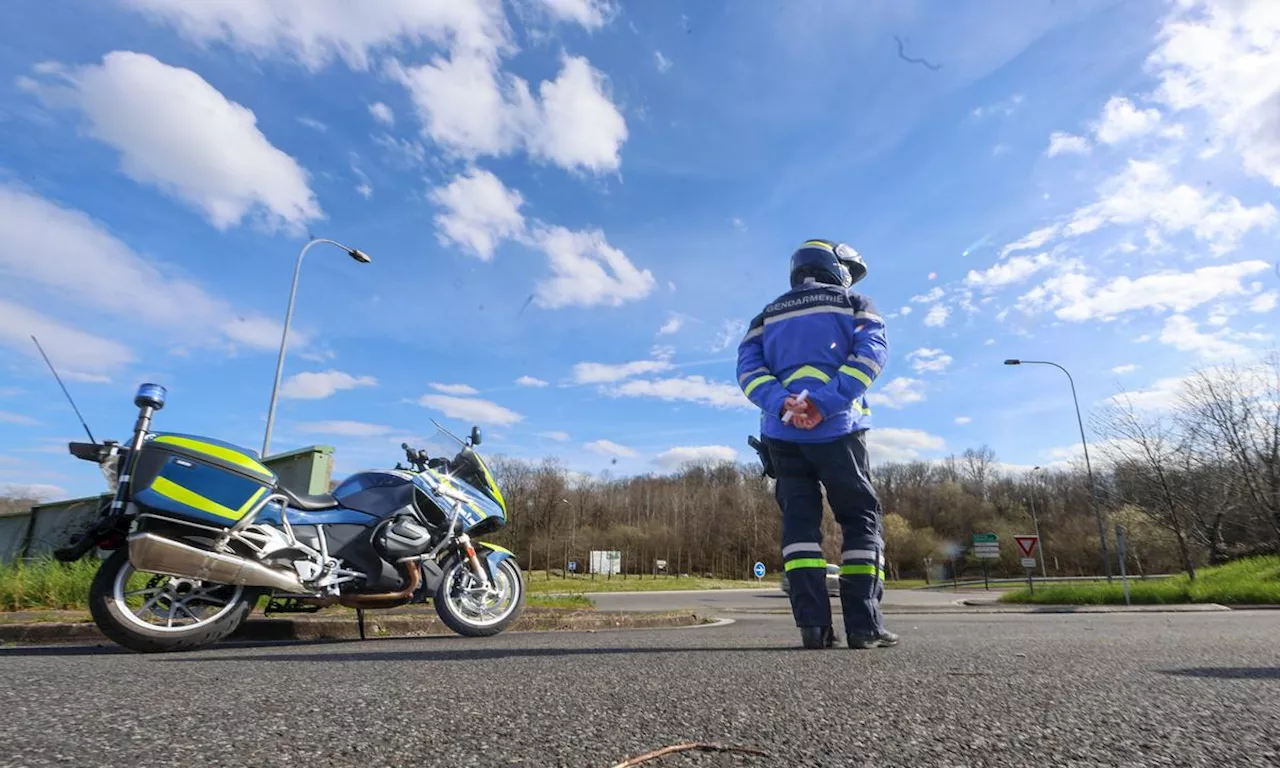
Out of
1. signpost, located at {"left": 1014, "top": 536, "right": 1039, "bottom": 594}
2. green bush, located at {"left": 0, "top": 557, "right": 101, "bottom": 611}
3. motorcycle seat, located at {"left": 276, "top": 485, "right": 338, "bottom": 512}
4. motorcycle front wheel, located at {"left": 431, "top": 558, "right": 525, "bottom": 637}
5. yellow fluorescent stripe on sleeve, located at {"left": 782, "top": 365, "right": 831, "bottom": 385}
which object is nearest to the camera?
yellow fluorescent stripe on sleeve, located at {"left": 782, "top": 365, "right": 831, "bottom": 385}

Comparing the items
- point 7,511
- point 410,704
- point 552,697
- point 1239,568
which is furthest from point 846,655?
point 1239,568

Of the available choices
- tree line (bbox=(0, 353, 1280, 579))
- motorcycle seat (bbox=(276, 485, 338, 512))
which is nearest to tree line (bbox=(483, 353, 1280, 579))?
tree line (bbox=(0, 353, 1280, 579))

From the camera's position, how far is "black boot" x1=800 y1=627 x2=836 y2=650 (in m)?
3.16

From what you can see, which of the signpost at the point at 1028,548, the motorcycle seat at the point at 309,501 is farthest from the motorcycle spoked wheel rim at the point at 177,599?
the signpost at the point at 1028,548

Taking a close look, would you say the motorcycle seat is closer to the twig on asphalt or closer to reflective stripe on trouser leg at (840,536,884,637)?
reflective stripe on trouser leg at (840,536,884,637)

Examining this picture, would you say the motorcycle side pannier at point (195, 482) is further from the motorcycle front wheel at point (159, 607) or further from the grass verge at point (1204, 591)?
the grass verge at point (1204, 591)

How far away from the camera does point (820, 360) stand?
3.57 m

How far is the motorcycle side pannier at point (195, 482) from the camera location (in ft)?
10.5

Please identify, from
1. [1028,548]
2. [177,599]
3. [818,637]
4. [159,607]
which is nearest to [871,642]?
[818,637]

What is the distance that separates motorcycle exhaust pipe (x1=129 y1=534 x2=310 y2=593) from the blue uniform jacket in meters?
2.86

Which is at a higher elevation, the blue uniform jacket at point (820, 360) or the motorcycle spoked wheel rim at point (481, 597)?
the blue uniform jacket at point (820, 360)

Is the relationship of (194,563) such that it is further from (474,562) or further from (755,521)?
(755,521)

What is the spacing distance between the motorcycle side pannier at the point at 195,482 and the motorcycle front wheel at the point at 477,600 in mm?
1459

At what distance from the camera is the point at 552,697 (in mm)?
1688
